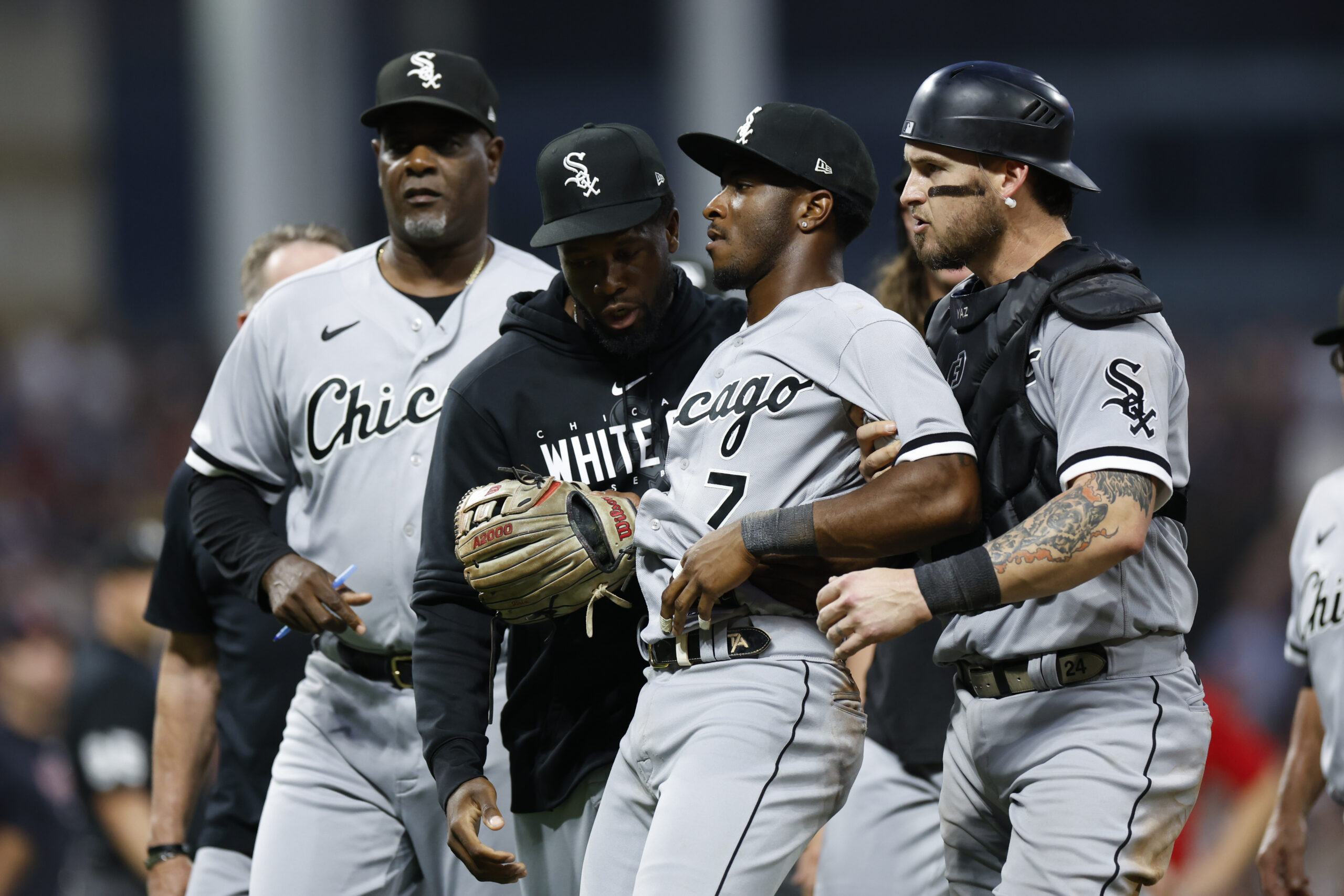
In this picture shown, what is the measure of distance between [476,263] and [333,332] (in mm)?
417

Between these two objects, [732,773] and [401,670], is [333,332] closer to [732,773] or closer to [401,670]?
[401,670]

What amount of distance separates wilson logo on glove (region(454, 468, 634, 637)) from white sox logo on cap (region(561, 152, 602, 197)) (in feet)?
2.01

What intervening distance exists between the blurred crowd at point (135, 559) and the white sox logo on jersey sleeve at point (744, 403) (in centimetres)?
316

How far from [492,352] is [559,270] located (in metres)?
0.46

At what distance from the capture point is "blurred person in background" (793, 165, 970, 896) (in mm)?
3803

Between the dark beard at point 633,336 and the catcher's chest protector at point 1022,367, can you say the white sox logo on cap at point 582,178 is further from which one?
the catcher's chest protector at point 1022,367

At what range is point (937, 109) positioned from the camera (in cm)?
290

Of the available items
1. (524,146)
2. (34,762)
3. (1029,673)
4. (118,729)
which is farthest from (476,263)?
(524,146)

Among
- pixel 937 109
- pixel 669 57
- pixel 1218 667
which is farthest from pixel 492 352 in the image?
pixel 669 57

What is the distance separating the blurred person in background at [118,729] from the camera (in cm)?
557

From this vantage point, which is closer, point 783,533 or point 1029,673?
point 783,533

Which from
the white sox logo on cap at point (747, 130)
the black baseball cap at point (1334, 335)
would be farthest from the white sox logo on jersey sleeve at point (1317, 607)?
the white sox logo on cap at point (747, 130)

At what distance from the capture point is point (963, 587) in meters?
2.51

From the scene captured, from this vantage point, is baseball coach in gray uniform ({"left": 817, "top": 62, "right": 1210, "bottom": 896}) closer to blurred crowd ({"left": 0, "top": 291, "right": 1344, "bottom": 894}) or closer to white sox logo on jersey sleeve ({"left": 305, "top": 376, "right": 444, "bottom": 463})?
white sox logo on jersey sleeve ({"left": 305, "top": 376, "right": 444, "bottom": 463})
